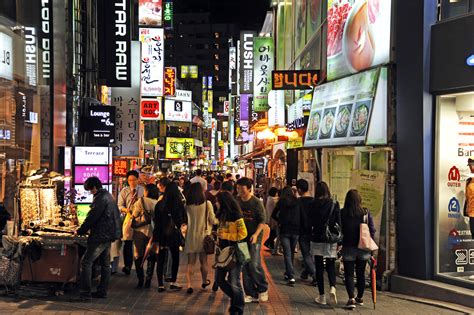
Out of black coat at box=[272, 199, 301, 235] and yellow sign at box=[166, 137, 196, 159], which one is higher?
yellow sign at box=[166, 137, 196, 159]

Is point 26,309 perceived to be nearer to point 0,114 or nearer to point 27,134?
point 0,114

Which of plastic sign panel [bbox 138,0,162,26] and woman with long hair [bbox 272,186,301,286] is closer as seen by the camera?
woman with long hair [bbox 272,186,301,286]

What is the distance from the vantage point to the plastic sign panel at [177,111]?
4825 centimetres

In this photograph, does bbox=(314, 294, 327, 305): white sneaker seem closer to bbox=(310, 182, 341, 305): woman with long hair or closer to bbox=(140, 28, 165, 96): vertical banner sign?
bbox=(310, 182, 341, 305): woman with long hair

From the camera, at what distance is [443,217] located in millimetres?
9750

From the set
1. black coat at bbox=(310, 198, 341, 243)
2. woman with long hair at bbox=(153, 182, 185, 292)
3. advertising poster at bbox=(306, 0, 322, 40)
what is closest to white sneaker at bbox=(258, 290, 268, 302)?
black coat at bbox=(310, 198, 341, 243)

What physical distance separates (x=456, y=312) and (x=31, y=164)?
1153 centimetres

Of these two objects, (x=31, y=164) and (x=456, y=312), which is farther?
(x=31, y=164)

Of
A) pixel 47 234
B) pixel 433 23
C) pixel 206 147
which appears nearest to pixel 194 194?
pixel 47 234

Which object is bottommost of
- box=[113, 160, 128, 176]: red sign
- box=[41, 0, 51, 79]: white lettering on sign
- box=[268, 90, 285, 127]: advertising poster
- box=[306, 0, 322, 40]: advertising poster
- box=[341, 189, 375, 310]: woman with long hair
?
box=[341, 189, 375, 310]: woman with long hair

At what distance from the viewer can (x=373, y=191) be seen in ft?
34.4

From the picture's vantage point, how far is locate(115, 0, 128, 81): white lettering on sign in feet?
63.6

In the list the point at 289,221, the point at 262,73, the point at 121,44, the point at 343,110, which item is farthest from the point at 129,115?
the point at 289,221

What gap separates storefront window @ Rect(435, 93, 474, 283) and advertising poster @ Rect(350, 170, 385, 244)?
3.44 feet
